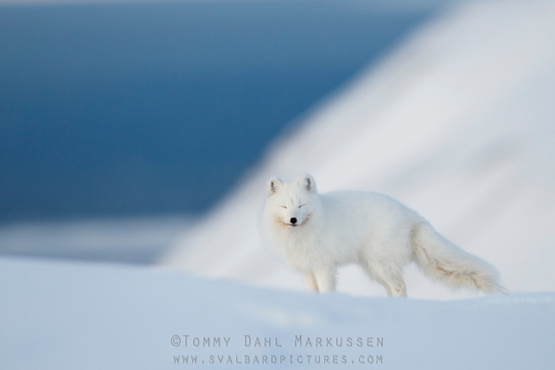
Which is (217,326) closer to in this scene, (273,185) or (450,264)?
(273,185)

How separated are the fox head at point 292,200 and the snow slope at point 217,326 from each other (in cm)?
174

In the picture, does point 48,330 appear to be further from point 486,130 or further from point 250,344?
point 486,130

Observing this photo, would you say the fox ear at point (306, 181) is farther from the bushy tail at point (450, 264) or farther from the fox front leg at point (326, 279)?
the bushy tail at point (450, 264)

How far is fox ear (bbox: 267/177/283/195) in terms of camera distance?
4.47 m

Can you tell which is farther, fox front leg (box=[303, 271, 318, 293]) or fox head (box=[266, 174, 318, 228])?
fox front leg (box=[303, 271, 318, 293])

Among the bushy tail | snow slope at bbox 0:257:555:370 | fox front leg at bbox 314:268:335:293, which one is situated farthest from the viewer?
the bushy tail

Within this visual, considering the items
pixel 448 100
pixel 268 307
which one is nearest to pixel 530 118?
pixel 448 100

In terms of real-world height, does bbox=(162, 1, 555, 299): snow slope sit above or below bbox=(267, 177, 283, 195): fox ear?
above

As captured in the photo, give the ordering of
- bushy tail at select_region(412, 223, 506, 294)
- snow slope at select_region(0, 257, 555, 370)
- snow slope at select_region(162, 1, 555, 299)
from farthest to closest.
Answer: snow slope at select_region(162, 1, 555, 299) < bushy tail at select_region(412, 223, 506, 294) < snow slope at select_region(0, 257, 555, 370)

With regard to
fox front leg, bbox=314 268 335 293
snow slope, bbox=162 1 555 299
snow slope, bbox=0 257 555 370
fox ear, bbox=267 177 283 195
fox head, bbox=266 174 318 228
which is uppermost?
snow slope, bbox=162 1 555 299

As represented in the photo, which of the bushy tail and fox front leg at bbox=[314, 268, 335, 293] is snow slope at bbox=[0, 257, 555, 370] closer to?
fox front leg at bbox=[314, 268, 335, 293]

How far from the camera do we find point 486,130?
13391 millimetres

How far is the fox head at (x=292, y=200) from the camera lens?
4.29 metres

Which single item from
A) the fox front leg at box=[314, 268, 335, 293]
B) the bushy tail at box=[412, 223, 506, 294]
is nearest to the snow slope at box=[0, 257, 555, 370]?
the fox front leg at box=[314, 268, 335, 293]
